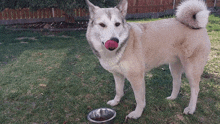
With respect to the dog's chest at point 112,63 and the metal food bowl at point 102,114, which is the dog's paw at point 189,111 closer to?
the metal food bowl at point 102,114

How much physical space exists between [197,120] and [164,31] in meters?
1.28

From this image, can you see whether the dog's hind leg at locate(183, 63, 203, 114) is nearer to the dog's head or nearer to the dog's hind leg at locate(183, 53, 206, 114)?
the dog's hind leg at locate(183, 53, 206, 114)

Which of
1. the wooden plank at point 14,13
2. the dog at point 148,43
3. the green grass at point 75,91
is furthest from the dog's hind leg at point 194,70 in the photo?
the wooden plank at point 14,13

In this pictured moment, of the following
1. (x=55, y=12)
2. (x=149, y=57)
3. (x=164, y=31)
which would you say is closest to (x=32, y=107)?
(x=149, y=57)

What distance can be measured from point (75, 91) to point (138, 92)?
131 cm

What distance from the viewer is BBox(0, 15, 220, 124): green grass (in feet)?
8.27

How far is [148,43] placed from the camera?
2.37 metres

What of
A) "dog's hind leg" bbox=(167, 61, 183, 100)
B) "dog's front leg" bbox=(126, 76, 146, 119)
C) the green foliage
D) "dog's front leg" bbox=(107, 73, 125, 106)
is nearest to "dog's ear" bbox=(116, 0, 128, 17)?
"dog's front leg" bbox=(126, 76, 146, 119)

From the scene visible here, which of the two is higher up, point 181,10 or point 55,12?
point 181,10

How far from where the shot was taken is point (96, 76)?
373cm

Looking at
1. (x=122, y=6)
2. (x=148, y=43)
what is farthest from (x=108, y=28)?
(x=148, y=43)

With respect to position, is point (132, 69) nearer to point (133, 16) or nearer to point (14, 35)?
point (14, 35)

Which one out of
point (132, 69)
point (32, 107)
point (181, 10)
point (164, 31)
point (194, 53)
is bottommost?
point (32, 107)

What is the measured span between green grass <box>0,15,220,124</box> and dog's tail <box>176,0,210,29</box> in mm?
1232
